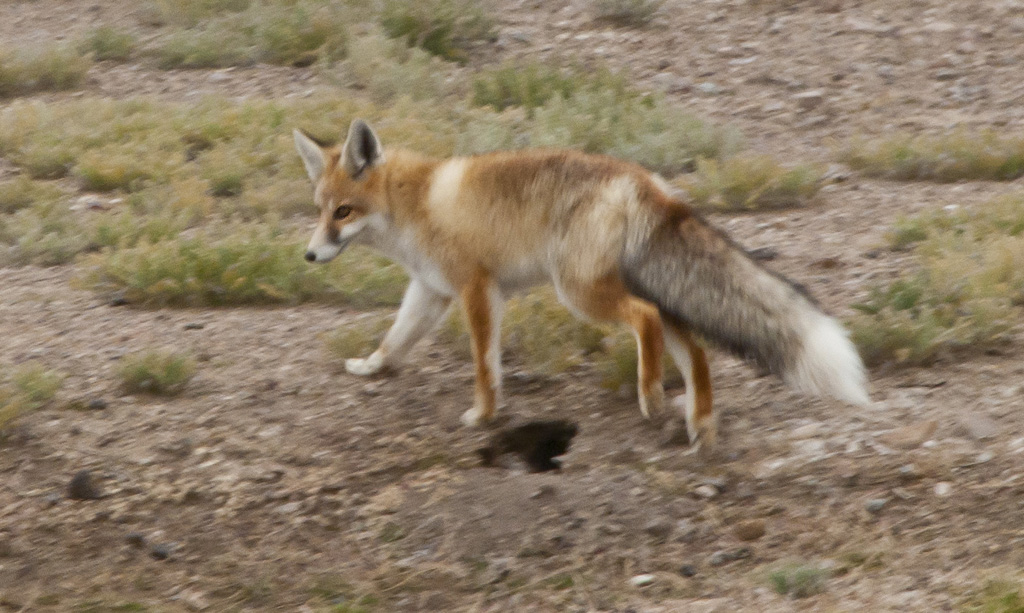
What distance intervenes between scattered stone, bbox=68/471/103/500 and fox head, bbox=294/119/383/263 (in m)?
1.39

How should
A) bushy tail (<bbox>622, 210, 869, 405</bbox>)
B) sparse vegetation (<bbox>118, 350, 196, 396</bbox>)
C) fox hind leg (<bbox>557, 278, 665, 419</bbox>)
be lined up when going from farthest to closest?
→ sparse vegetation (<bbox>118, 350, 196, 396</bbox>), fox hind leg (<bbox>557, 278, 665, 419</bbox>), bushy tail (<bbox>622, 210, 869, 405</bbox>)

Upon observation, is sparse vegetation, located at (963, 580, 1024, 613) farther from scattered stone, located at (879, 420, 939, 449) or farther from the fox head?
the fox head

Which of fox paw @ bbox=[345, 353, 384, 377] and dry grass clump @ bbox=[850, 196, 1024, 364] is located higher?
dry grass clump @ bbox=[850, 196, 1024, 364]

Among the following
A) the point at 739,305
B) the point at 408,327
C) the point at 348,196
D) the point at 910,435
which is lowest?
the point at 910,435

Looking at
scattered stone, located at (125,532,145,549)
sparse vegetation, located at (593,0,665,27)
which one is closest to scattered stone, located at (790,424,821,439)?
scattered stone, located at (125,532,145,549)

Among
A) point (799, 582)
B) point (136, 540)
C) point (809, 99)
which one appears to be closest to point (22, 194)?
point (136, 540)

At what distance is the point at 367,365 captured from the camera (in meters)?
6.38

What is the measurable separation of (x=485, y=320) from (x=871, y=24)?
687 cm

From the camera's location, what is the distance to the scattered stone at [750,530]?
4.89 metres

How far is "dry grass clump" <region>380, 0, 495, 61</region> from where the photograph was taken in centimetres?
1143

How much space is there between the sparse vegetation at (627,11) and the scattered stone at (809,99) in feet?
6.91

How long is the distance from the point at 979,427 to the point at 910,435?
27 centimetres

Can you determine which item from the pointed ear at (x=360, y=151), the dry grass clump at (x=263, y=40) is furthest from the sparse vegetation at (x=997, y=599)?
the dry grass clump at (x=263, y=40)

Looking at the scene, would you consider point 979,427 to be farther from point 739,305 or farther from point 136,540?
point 136,540
